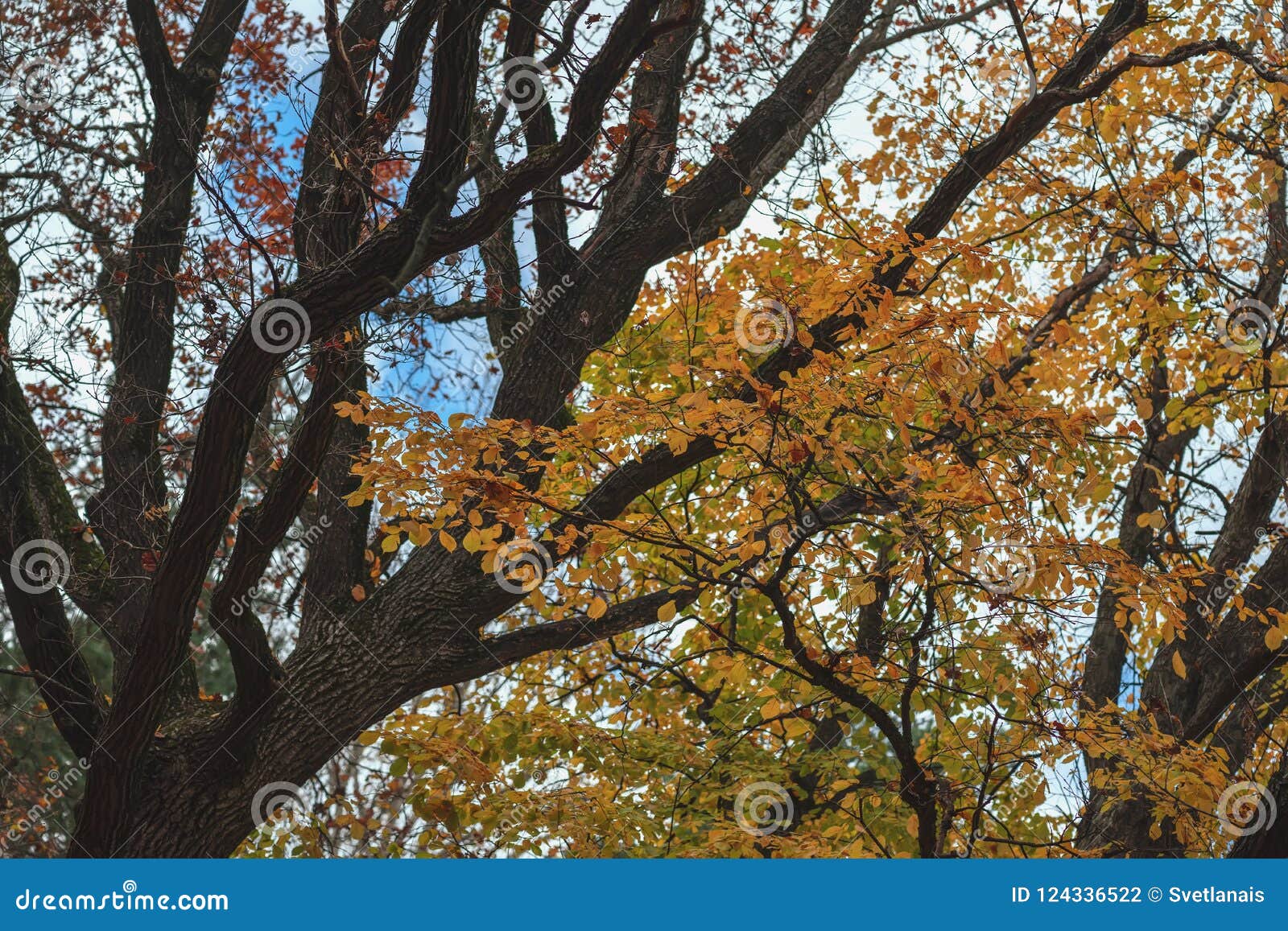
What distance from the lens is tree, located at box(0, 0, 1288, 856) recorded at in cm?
461

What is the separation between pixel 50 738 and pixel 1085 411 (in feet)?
56.2

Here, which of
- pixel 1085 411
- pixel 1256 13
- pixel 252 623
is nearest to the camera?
pixel 252 623

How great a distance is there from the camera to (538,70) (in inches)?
226

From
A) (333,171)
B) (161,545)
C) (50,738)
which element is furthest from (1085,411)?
(50,738)

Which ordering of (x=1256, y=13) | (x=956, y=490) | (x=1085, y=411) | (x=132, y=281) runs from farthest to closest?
(x=1256, y=13) → (x=132, y=281) → (x=1085, y=411) → (x=956, y=490)

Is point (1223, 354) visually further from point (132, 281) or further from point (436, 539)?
point (132, 281)

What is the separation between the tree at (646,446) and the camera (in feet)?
15.1

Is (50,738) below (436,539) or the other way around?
the other way around

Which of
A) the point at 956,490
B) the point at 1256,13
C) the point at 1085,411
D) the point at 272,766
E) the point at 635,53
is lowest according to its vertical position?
the point at 272,766

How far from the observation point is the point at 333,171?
5938mm

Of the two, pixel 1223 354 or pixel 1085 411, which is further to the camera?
pixel 1223 354

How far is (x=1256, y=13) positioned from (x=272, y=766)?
8.21 metres

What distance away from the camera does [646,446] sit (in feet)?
25.2

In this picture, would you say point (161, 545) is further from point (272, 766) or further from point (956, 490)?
point (956, 490)
